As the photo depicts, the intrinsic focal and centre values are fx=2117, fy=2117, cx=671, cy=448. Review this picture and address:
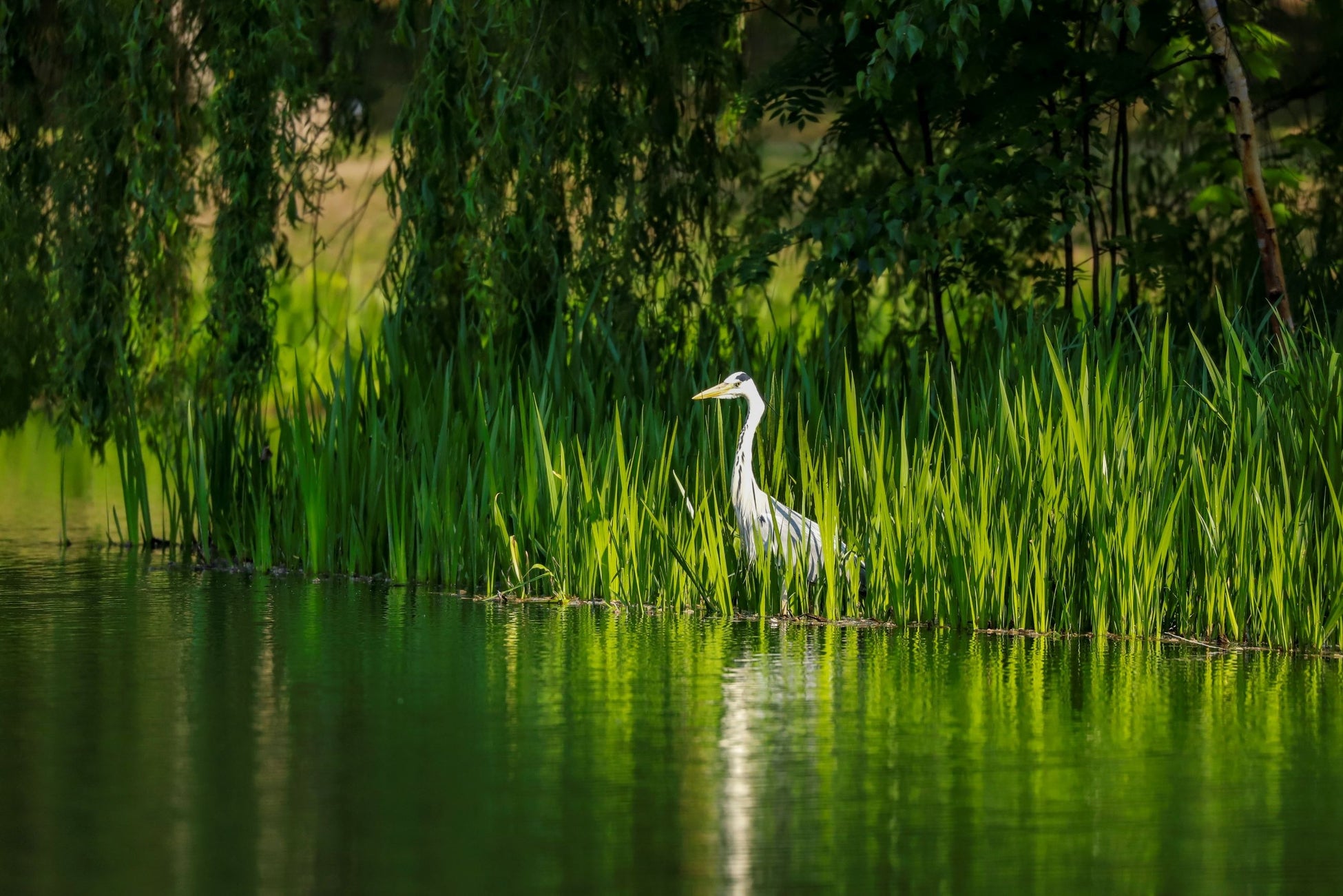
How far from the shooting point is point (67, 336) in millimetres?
10289

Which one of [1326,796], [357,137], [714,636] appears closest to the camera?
[1326,796]

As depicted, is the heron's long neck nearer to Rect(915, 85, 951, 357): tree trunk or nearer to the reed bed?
the reed bed

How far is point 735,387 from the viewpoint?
332 inches

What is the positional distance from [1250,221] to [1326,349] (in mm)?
4292

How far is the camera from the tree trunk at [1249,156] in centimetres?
923

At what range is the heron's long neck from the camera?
26.3ft

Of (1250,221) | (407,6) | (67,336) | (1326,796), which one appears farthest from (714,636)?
(1250,221)

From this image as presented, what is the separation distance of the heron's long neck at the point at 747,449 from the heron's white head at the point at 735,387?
0.06ft

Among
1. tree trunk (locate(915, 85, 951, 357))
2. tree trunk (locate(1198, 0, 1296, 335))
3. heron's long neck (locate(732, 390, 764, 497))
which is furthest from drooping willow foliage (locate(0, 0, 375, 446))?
tree trunk (locate(1198, 0, 1296, 335))

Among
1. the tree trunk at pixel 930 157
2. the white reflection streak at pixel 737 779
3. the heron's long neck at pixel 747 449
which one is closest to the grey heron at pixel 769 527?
the heron's long neck at pixel 747 449

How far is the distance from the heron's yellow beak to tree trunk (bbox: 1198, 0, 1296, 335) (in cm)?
254

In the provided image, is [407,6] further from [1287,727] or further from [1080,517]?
[1287,727]

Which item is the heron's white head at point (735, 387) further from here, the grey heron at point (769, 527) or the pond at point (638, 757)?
the pond at point (638, 757)

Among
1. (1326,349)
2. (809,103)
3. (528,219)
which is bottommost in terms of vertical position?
(1326,349)
